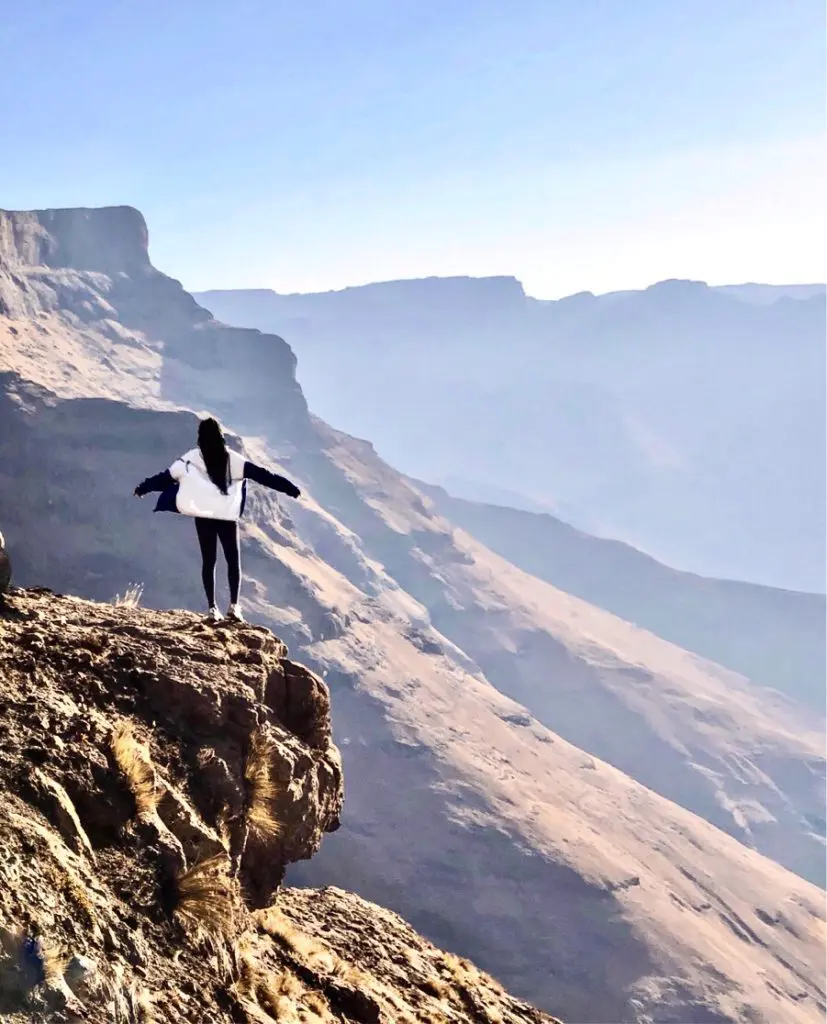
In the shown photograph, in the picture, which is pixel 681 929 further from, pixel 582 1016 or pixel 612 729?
pixel 612 729

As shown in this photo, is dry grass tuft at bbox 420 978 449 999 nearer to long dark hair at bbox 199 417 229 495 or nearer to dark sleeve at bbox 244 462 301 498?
dark sleeve at bbox 244 462 301 498

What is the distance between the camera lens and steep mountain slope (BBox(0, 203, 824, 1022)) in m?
46.3

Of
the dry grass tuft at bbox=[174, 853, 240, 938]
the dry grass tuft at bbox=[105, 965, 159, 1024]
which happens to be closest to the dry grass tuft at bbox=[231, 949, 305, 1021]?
the dry grass tuft at bbox=[174, 853, 240, 938]

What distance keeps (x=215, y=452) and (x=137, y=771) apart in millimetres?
3329

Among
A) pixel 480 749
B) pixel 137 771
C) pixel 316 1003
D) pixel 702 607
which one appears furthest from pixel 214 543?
pixel 702 607

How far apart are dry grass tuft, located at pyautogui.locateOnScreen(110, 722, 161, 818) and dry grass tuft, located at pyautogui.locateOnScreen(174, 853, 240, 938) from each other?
0.43m

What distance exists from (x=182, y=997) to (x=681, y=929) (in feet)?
170

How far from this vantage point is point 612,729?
3558 inches

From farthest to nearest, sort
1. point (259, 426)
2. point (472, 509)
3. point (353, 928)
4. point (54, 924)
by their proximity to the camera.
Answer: point (472, 509)
point (259, 426)
point (353, 928)
point (54, 924)

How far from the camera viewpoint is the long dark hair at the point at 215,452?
7.50m

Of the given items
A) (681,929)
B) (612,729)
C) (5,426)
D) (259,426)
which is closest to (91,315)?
(259,426)

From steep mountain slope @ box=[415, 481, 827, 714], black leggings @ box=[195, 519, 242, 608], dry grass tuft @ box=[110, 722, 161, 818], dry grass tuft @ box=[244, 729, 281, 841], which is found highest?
black leggings @ box=[195, 519, 242, 608]

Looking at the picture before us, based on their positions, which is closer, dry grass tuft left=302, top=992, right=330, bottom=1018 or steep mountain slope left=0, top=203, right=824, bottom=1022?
dry grass tuft left=302, top=992, right=330, bottom=1018

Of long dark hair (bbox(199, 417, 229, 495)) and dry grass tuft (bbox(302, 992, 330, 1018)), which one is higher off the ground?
long dark hair (bbox(199, 417, 229, 495))
